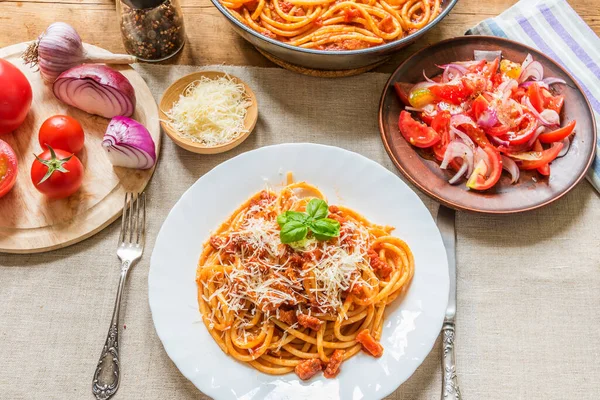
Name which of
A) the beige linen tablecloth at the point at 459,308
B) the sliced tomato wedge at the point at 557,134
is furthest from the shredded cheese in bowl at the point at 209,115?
the sliced tomato wedge at the point at 557,134

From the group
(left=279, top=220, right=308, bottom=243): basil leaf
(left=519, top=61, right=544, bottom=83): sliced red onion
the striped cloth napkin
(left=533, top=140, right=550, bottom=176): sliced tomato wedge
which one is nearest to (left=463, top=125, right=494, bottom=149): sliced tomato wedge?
(left=533, top=140, right=550, bottom=176): sliced tomato wedge

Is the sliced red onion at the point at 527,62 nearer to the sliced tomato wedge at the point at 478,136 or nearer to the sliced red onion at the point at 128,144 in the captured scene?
the sliced tomato wedge at the point at 478,136

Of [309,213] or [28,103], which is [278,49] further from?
[28,103]

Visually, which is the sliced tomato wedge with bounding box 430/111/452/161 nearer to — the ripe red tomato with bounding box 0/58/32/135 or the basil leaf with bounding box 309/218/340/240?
the basil leaf with bounding box 309/218/340/240

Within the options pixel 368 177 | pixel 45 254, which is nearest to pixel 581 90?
pixel 368 177

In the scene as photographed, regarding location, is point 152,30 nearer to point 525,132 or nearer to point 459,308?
point 525,132

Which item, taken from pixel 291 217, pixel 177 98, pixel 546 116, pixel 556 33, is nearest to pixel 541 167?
pixel 546 116
